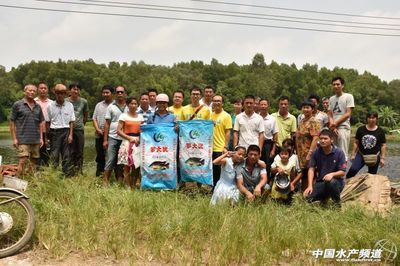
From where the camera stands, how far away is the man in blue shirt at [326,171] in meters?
6.03

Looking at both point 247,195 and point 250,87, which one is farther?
point 250,87

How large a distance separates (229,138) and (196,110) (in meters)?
0.75

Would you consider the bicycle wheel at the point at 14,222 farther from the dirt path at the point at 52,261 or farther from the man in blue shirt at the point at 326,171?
the man in blue shirt at the point at 326,171

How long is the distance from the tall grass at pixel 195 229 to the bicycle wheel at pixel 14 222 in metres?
0.18

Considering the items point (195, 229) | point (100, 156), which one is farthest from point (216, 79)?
point (195, 229)

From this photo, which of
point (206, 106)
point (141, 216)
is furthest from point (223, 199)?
point (206, 106)

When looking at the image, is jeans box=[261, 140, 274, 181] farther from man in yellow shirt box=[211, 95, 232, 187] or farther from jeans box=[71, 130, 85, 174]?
jeans box=[71, 130, 85, 174]

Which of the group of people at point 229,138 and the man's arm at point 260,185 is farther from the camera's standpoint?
the group of people at point 229,138

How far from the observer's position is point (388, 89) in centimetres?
7788

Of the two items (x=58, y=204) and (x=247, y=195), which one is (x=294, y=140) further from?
(x=58, y=204)

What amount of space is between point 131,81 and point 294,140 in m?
70.1

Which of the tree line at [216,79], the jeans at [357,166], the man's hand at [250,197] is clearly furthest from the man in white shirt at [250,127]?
the tree line at [216,79]

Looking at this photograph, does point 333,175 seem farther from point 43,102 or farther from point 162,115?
point 43,102

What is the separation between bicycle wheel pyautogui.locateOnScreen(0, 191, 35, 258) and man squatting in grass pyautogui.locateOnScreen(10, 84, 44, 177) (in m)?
2.15
